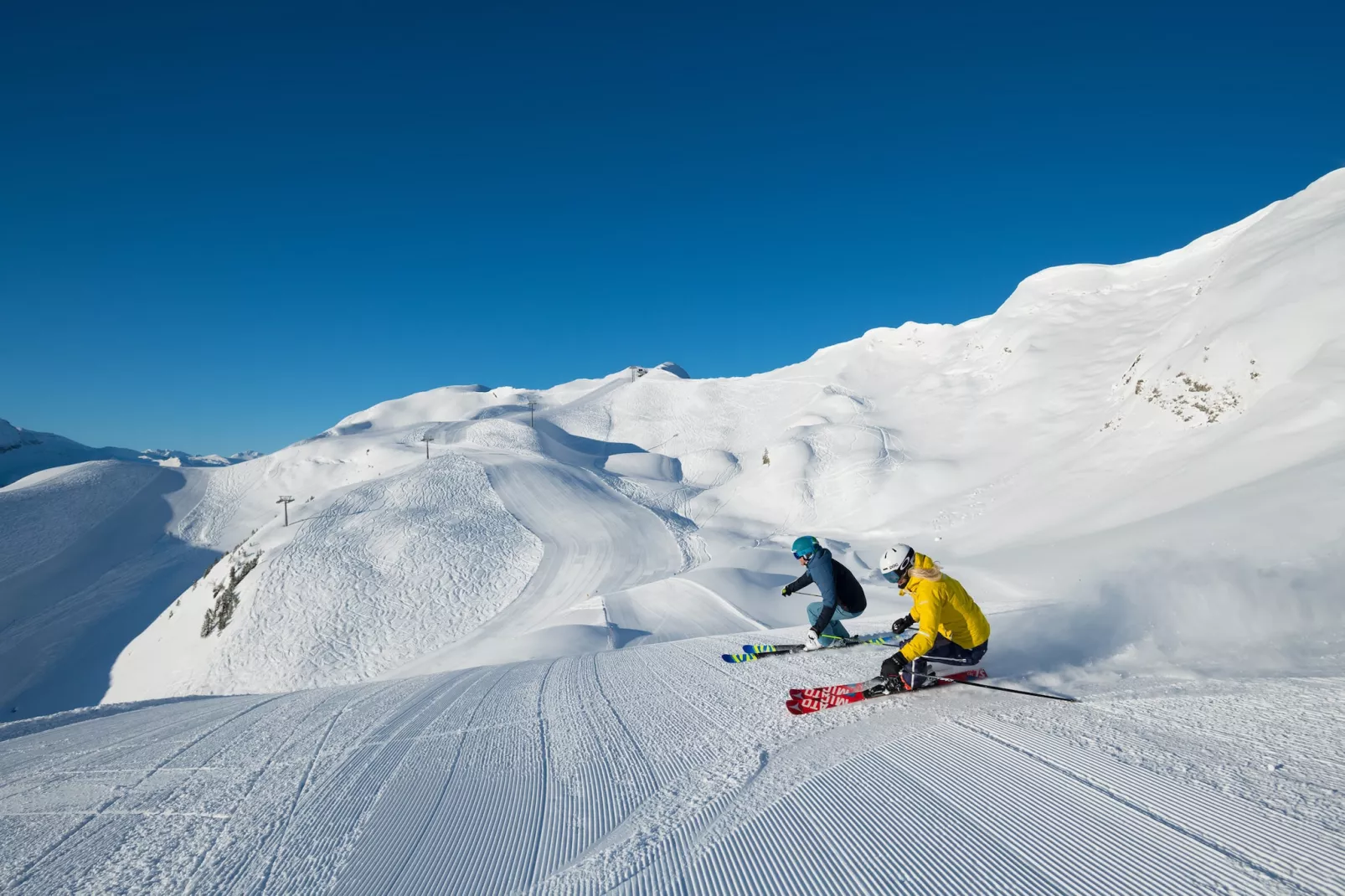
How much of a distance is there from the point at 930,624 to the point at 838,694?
109 centimetres

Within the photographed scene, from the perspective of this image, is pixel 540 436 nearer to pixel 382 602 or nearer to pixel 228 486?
pixel 228 486

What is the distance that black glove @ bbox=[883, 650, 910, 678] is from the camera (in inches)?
243

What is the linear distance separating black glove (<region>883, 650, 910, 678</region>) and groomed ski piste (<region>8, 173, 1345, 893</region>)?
0.82ft

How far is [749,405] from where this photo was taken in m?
80.2

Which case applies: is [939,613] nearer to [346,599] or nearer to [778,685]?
[778,685]

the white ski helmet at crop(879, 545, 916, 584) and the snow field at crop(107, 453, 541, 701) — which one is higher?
the white ski helmet at crop(879, 545, 916, 584)

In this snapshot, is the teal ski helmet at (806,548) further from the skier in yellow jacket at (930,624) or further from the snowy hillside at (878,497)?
the snowy hillside at (878,497)

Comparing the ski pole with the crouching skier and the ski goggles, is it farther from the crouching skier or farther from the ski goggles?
the crouching skier

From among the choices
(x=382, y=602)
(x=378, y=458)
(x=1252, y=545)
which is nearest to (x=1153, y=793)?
(x=1252, y=545)

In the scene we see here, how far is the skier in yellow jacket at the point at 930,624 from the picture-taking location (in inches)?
240

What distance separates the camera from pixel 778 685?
23.7ft

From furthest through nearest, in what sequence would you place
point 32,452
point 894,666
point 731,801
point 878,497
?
point 32,452, point 878,497, point 894,666, point 731,801

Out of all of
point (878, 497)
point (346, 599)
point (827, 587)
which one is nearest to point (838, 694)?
point (827, 587)

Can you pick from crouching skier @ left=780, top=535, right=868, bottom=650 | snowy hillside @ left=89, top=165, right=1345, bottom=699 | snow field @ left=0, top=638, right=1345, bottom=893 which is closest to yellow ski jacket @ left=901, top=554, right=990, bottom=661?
snow field @ left=0, top=638, right=1345, bottom=893
